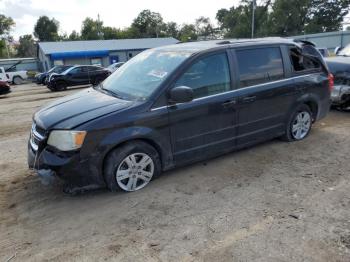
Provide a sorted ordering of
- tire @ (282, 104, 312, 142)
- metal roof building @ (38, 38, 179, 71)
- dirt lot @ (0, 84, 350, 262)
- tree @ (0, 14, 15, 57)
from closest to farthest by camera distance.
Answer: dirt lot @ (0, 84, 350, 262)
tire @ (282, 104, 312, 142)
metal roof building @ (38, 38, 179, 71)
tree @ (0, 14, 15, 57)

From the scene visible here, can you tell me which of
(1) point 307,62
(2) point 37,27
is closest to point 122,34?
(2) point 37,27

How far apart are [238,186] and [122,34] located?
8520 cm

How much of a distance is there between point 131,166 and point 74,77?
58.6 feet

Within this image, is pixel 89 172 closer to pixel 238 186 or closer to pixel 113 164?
pixel 113 164

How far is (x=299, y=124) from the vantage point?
6.04 m

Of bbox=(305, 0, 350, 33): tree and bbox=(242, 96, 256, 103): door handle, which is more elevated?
bbox=(305, 0, 350, 33): tree

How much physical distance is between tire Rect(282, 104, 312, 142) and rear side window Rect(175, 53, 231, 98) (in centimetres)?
162

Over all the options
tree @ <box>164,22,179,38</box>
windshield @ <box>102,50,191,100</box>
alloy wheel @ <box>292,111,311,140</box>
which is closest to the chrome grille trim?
windshield @ <box>102,50,191,100</box>

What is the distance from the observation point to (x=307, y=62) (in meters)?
6.00

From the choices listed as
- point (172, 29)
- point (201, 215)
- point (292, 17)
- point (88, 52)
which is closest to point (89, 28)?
point (172, 29)

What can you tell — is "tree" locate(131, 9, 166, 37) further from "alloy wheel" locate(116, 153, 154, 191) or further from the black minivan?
"alloy wheel" locate(116, 153, 154, 191)

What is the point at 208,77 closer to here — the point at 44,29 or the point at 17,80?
the point at 17,80

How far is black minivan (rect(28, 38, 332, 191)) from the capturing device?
13.1 feet

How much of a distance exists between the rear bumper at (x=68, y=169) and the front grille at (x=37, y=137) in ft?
0.45
